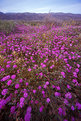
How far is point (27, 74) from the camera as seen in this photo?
1998 millimetres

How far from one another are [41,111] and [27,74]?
1.03 metres

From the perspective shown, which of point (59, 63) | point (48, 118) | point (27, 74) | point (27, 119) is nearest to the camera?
point (27, 119)

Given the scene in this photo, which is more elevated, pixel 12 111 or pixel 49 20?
pixel 49 20

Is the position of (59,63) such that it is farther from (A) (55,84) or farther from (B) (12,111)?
(B) (12,111)

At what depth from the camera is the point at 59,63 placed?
7.72 feet

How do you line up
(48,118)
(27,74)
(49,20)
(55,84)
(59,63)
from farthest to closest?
(49,20)
(59,63)
(27,74)
(55,84)
(48,118)

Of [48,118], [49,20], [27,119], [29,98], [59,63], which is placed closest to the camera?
[27,119]

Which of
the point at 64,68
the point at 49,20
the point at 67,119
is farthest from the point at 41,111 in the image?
the point at 49,20

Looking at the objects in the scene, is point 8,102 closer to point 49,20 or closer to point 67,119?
point 67,119

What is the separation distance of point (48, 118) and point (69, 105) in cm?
50

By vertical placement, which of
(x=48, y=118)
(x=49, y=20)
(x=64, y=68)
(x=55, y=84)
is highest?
(x=49, y=20)

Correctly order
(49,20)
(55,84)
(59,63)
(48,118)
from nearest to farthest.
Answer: (48,118)
(55,84)
(59,63)
(49,20)

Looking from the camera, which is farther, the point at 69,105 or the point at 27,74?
the point at 27,74

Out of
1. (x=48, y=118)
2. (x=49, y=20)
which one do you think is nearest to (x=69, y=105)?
(x=48, y=118)
